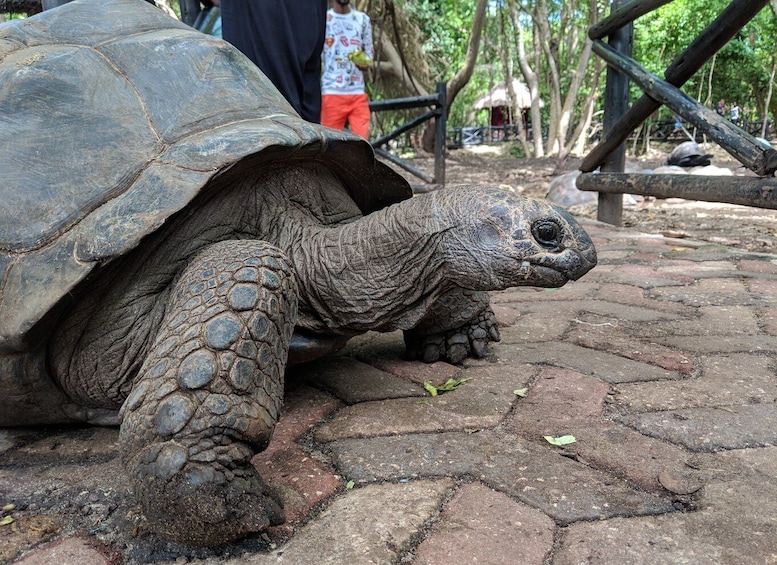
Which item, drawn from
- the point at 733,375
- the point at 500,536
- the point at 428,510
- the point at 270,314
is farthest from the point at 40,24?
the point at 733,375

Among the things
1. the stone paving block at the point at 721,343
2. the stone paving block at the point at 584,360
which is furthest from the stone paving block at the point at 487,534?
the stone paving block at the point at 721,343

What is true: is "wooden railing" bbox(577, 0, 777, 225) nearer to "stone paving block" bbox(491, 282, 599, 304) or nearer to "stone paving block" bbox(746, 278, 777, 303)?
"stone paving block" bbox(746, 278, 777, 303)

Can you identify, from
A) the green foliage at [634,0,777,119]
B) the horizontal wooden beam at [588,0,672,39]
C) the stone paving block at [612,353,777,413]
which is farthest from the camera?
the green foliage at [634,0,777,119]

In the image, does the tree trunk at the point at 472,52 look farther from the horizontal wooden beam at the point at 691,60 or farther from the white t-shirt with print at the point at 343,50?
the horizontal wooden beam at the point at 691,60

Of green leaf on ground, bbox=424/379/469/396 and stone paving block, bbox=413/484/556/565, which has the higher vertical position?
stone paving block, bbox=413/484/556/565

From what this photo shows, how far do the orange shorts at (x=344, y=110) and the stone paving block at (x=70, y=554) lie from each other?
5.15 meters

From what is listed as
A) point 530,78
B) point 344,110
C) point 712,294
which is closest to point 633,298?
point 712,294

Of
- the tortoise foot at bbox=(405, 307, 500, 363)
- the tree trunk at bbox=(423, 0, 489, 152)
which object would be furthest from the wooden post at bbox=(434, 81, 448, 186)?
the tortoise foot at bbox=(405, 307, 500, 363)

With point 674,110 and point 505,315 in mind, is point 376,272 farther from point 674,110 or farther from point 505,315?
point 674,110

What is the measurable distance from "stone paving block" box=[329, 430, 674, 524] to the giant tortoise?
35cm

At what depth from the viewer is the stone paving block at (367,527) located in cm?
124

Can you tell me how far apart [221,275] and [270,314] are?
0.16 m

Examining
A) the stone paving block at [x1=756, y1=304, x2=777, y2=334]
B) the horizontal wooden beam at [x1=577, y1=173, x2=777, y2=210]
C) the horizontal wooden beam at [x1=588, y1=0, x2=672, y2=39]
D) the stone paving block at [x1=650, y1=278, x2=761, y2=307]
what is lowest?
the stone paving block at [x1=650, y1=278, x2=761, y2=307]

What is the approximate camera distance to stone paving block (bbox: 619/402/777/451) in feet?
5.51
